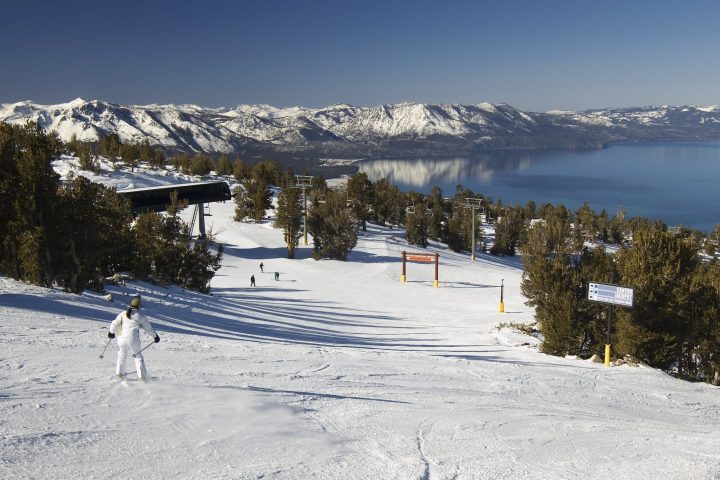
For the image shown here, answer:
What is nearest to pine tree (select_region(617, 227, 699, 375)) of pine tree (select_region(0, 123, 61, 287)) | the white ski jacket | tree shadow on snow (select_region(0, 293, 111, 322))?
the white ski jacket

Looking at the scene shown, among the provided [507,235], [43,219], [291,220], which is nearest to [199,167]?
[291,220]

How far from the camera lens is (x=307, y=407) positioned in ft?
28.5

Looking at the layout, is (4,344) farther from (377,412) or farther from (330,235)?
(330,235)

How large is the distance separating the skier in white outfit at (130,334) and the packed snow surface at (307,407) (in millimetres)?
263

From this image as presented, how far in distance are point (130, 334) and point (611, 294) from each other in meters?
15.2

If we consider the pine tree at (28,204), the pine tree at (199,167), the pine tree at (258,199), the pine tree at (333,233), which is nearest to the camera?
the pine tree at (28,204)

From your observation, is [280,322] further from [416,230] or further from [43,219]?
[416,230]

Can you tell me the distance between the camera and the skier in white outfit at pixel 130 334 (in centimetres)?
863

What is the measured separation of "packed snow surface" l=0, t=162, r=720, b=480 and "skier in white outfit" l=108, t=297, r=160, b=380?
26cm

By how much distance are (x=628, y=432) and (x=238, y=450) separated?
720 cm

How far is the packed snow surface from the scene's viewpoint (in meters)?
6.61

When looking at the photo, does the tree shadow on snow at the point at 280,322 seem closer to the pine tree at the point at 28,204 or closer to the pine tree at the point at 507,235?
the pine tree at the point at 28,204

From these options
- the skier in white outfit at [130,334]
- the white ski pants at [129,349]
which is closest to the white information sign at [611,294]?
the skier in white outfit at [130,334]

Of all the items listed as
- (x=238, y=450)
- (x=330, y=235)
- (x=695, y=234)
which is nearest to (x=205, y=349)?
(x=238, y=450)
